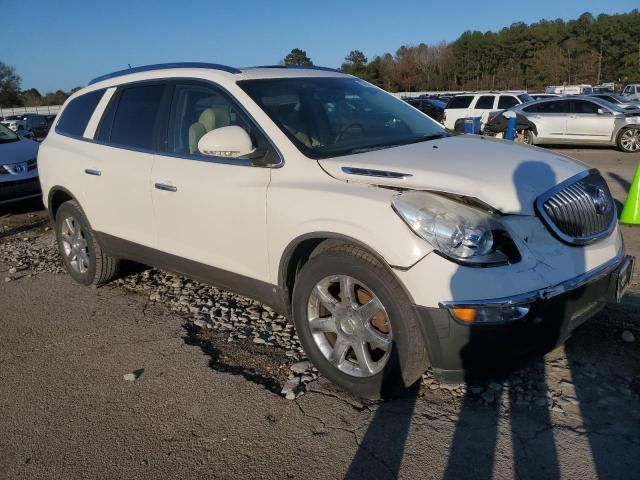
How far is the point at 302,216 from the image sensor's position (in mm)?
3119

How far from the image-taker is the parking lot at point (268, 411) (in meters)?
2.61

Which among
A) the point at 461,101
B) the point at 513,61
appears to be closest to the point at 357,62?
the point at 513,61

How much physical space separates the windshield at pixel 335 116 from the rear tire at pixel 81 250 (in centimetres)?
230

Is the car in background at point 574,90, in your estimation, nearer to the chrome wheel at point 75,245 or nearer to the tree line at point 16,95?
the chrome wheel at point 75,245

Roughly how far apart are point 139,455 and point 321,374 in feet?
3.67

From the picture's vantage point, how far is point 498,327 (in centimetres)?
259

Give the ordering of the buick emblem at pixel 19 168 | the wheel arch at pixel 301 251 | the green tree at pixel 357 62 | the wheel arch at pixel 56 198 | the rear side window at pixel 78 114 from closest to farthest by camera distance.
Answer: the wheel arch at pixel 301 251 → the rear side window at pixel 78 114 → the wheel arch at pixel 56 198 → the buick emblem at pixel 19 168 → the green tree at pixel 357 62

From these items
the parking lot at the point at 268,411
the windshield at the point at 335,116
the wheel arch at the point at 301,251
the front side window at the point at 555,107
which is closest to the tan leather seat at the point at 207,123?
the windshield at the point at 335,116

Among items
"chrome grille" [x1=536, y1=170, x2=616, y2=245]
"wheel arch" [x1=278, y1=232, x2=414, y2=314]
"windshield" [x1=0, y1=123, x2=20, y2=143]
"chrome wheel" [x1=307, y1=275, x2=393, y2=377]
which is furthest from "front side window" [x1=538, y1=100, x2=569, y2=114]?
"chrome wheel" [x1=307, y1=275, x2=393, y2=377]

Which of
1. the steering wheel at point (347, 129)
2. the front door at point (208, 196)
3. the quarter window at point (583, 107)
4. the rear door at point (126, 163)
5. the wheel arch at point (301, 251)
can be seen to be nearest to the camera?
the wheel arch at point (301, 251)

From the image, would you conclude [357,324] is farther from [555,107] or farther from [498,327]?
[555,107]

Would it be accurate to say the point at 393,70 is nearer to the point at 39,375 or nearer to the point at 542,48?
the point at 542,48

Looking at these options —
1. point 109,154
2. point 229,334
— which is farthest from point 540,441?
point 109,154

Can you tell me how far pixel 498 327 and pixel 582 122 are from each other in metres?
15.2
